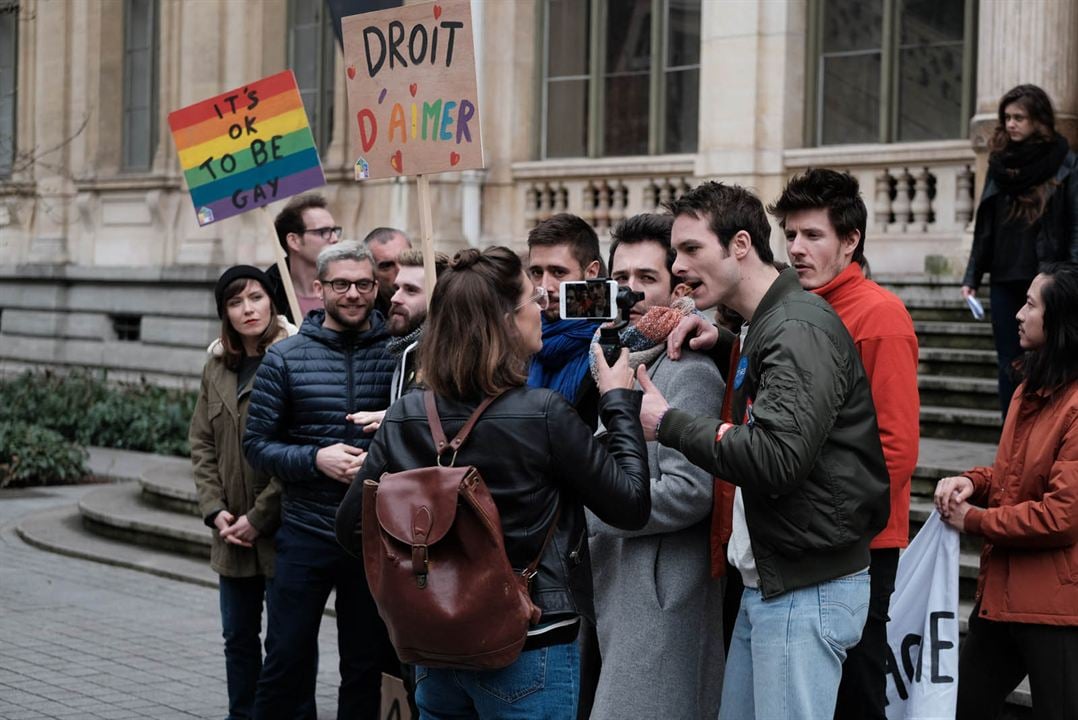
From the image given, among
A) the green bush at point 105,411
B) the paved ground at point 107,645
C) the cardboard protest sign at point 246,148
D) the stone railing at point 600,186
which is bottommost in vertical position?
the paved ground at point 107,645

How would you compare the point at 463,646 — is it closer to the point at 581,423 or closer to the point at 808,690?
the point at 581,423

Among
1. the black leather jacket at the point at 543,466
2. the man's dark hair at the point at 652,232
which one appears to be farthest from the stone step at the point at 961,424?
Answer: the black leather jacket at the point at 543,466

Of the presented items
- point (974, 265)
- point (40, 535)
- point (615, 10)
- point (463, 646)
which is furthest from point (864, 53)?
point (463, 646)

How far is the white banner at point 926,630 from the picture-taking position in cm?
520

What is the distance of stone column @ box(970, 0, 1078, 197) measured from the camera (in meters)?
11.8

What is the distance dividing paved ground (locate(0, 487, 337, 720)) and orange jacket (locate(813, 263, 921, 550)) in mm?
3602

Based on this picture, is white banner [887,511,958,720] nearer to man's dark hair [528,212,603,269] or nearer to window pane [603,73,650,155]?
man's dark hair [528,212,603,269]

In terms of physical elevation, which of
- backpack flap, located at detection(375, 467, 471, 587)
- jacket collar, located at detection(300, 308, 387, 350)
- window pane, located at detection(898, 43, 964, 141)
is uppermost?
window pane, located at detection(898, 43, 964, 141)

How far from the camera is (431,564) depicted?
4.02m

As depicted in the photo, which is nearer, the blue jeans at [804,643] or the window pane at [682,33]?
the blue jeans at [804,643]

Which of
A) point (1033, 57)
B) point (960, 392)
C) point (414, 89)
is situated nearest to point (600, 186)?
point (1033, 57)

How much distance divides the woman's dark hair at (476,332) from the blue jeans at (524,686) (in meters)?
0.71

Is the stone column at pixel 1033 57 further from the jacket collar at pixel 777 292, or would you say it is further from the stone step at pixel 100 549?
the jacket collar at pixel 777 292

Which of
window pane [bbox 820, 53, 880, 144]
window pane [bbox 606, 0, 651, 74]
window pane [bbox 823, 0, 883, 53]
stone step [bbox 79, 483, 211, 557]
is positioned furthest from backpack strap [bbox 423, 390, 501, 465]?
window pane [bbox 606, 0, 651, 74]
